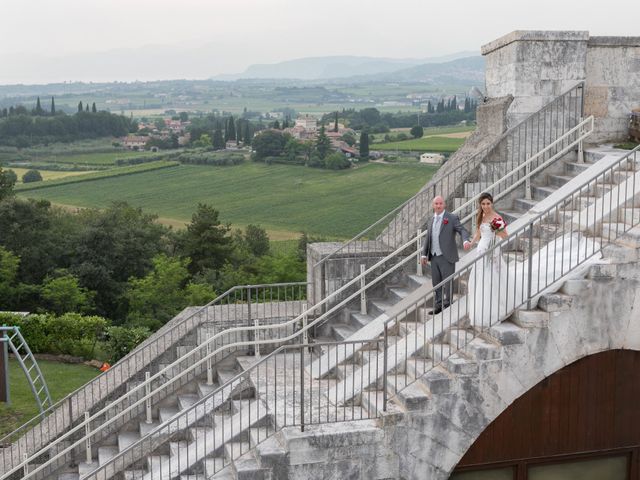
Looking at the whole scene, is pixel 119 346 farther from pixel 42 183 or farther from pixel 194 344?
pixel 42 183

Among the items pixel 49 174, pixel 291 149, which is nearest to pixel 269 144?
pixel 291 149

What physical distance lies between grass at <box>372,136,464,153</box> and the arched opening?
87990 millimetres

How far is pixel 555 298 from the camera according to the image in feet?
32.5

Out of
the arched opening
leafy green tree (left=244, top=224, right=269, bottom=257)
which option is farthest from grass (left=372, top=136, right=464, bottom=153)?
the arched opening

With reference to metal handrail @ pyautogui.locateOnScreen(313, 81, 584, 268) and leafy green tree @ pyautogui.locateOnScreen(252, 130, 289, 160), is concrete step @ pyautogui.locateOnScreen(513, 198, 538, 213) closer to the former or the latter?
metal handrail @ pyautogui.locateOnScreen(313, 81, 584, 268)

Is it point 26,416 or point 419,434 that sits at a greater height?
point 419,434

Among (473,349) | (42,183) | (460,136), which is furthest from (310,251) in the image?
(460,136)

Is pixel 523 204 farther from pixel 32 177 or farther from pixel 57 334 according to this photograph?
pixel 32 177

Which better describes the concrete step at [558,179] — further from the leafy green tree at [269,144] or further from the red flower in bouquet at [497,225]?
the leafy green tree at [269,144]

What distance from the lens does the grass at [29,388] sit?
54.3 ft

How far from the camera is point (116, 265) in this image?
163ft

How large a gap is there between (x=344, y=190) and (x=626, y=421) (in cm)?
8328

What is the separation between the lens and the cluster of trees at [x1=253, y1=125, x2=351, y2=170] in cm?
10694

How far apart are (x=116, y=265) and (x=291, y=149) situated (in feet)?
207
